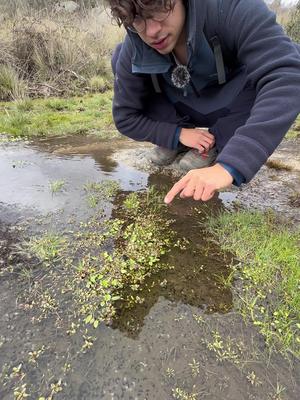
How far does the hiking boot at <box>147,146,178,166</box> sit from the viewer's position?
3.48m

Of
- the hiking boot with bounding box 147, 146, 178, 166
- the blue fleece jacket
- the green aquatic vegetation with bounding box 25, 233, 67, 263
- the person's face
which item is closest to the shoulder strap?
the blue fleece jacket

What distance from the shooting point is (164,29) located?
1992 mm

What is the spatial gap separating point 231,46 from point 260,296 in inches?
62.8

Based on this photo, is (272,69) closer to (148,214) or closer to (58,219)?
(148,214)

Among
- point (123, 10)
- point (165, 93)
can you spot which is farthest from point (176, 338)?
point (165, 93)

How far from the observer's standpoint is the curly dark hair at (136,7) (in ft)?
5.93

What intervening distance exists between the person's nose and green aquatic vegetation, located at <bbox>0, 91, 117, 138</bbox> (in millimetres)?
3057

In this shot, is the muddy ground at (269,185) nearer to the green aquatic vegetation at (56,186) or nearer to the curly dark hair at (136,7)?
the green aquatic vegetation at (56,186)

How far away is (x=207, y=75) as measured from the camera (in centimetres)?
250

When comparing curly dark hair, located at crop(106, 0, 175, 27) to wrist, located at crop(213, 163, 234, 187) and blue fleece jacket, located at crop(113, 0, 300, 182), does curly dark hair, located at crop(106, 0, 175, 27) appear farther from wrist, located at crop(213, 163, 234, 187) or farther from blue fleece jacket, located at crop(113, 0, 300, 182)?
wrist, located at crop(213, 163, 234, 187)

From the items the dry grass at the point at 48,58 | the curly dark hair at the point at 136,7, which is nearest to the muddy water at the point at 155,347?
the curly dark hair at the point at 136,7

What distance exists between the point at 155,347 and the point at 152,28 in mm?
1764

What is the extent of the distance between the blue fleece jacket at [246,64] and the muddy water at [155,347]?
0.74 m

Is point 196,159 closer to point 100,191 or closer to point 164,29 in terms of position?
point 100,191
